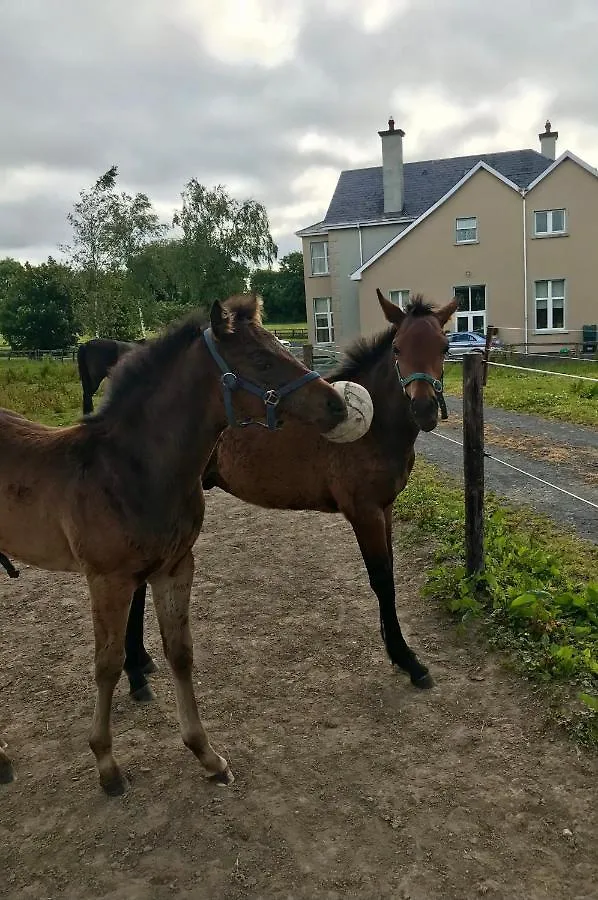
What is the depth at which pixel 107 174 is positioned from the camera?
30.8 m

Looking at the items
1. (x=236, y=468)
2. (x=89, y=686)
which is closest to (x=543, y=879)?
(x=89, y=686)

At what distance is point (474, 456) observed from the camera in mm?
4441

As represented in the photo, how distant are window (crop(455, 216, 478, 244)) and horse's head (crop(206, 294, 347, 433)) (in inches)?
930

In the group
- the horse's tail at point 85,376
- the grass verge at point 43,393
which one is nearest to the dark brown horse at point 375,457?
the horse's tail at point 85,376

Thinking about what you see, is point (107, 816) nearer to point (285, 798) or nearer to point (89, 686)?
point (285, 798)

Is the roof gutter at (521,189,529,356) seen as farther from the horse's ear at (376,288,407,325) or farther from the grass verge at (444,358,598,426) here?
the horse's ear at (376,288,407,325)

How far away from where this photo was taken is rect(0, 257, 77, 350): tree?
3738 centimetres

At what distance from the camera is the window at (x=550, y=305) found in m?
23.5

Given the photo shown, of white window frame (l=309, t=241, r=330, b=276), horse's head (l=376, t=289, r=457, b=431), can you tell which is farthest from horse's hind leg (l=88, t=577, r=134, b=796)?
white window frame (l=309, t=241, r=330, b=276)

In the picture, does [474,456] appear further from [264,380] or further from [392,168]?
[392,168]

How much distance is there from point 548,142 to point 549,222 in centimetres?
871

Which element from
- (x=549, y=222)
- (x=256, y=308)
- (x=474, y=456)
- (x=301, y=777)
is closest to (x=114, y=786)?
(x=301, y=777)

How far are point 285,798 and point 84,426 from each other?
193 centimetres

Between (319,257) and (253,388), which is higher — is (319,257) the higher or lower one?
the higher one
